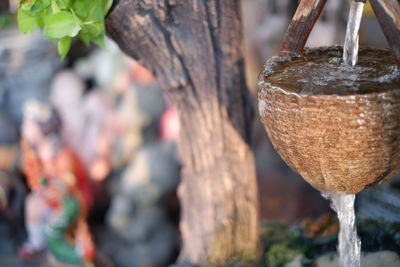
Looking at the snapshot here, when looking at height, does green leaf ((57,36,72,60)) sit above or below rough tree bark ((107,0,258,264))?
above

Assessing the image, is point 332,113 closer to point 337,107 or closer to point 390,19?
point 337,107

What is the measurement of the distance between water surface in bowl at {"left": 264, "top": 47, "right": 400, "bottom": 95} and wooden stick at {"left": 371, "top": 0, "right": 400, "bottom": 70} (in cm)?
5

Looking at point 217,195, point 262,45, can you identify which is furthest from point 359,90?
point 262,45

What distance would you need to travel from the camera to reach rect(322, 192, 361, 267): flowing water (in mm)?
877

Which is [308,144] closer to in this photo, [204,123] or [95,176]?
[204,123]

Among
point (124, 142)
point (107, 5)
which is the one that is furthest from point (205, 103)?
point (124, 142)

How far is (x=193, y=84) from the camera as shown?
3.84ft

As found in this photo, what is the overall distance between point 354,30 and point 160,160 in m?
1.64

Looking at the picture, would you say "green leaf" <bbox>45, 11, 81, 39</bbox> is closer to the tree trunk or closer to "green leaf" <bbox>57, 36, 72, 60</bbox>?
"green leaf" <bbox>57, 36, 72, 60</bbox>

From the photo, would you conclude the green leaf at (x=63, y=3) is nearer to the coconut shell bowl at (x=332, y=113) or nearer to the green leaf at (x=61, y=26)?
the green leaf at (x=61, y=26)

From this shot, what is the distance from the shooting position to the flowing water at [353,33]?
0.75 metres

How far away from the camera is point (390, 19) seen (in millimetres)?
676

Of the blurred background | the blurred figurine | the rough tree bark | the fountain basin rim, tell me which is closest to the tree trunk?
the blurred background

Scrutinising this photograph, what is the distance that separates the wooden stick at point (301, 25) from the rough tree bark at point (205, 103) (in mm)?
310
